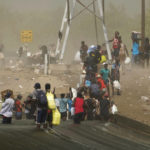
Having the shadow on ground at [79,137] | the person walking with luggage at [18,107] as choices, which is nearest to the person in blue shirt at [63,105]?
the shadow on ground at [79,137]

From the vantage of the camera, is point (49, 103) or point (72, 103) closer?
point (49, 103)

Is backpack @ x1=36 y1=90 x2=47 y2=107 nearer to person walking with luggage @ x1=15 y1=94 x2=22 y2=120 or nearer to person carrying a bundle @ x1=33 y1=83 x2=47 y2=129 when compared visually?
person carrying a bundle @ x1=33 y1=83 x2=47 y2=129

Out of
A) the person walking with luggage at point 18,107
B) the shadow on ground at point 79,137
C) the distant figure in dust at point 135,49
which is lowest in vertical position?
the shadow on ground at point 79,137

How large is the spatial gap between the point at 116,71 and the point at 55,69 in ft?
21.8

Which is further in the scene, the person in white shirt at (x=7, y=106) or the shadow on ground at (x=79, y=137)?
the person in white shirt at (x=7, y=106)

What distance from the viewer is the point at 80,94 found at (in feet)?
51.2

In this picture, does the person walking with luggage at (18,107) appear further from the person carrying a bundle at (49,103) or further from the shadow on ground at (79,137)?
the person carrying a bundle at (49,103)

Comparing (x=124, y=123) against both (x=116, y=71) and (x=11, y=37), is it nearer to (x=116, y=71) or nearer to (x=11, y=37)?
(x=116, y=71)

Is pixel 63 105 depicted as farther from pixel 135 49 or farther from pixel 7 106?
pixel 135 49

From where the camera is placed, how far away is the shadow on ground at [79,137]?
454 inches

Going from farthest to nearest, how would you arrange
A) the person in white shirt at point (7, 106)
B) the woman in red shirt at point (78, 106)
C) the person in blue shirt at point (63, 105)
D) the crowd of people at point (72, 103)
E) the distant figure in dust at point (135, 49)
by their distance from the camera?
the distant figure in dust at point (135, 49), the person in blue shirt at point (63, 105), the woman in red shirt at point (78, 106), the person in white shirt at point (7, 106), the crowd of people at point (72, 103)

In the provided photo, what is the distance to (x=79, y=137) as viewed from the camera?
45.1ft

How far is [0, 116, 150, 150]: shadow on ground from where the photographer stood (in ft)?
37.9

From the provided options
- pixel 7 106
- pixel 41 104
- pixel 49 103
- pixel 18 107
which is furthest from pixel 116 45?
pixel 41 104
